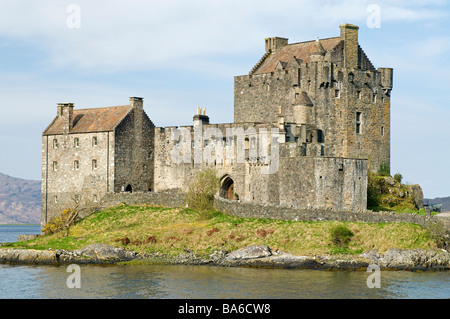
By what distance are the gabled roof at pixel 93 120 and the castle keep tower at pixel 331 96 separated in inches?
Result: 430

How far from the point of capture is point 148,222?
63094 millimetres

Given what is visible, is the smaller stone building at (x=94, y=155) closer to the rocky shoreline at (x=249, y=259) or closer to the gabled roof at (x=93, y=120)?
the gabled roof at (x=93, y=120)

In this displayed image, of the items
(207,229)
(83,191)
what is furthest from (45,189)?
(207,229)

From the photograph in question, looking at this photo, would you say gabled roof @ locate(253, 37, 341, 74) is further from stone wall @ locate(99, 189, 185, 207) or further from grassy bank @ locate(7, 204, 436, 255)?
grassy bank @ locate(7, 204, 436, 255)

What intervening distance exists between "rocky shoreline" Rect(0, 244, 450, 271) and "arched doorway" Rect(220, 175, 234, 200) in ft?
40.3

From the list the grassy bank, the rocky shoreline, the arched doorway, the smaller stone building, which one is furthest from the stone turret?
the rocky shoreline

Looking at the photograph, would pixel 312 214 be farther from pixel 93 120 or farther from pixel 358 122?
pixel 93 120

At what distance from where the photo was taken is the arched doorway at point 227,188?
67213 mm

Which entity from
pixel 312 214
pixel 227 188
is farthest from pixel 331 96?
pixel 312 214

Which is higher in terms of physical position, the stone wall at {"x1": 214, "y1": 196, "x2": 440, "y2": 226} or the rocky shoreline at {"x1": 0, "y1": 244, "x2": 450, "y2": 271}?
the stone wall at {"x1": 214, "y1": 196, "x2": 440, "y2": 226}

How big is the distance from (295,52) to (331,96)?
7.19 meters

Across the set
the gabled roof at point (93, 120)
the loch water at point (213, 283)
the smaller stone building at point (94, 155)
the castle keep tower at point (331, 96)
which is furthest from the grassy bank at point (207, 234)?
the castle keep tower at point (331, 96)

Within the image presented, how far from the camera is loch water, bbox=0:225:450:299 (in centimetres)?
4216

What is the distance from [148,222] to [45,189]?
1529 cm
